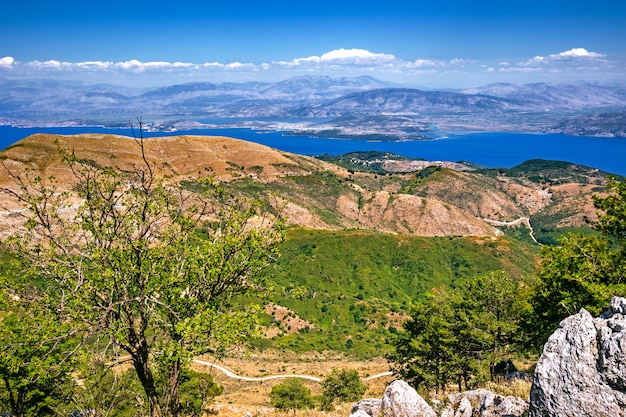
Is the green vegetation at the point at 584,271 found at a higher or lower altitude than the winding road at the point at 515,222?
higher

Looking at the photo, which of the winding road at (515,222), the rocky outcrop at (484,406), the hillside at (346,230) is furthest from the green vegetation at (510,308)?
the winding road at (515,222)

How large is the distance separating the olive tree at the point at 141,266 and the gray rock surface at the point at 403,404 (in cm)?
565

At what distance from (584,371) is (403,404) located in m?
6.17

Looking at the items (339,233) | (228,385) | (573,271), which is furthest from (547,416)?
A: (339,233)

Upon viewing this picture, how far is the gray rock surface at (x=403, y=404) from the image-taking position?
13.4m

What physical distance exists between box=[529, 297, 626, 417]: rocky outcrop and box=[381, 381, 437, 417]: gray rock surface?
14.7 ft

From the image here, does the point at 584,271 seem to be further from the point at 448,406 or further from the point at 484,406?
the point at 448,406

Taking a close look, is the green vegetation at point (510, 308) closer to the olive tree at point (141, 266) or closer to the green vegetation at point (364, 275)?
the olive tree at point (141, 266)

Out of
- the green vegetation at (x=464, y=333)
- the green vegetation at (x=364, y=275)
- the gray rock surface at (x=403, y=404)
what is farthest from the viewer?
the green vegetation at (x=364, y=275)

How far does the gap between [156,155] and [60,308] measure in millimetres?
169421

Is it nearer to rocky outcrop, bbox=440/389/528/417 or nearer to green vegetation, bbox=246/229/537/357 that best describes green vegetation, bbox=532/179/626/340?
rocky outcrop, bbox=440/389/528/417

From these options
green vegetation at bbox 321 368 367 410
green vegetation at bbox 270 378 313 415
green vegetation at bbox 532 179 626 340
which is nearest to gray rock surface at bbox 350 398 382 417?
green vegetation at bbox 532 179 626 340

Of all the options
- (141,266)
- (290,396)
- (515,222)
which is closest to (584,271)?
(141,266)

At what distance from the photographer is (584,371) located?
9328 millimetres
